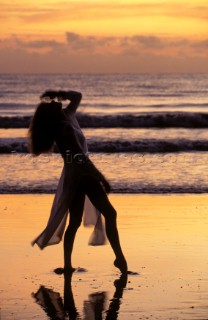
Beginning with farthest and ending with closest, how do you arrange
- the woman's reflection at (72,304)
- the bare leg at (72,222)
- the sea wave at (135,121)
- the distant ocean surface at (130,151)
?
the sea wave at (135,121)
the distant ocean surface at (130,151)
the bare leg at (72,222)
the woman's reflection at (72,304)

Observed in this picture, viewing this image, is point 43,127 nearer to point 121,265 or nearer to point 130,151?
point 121,265

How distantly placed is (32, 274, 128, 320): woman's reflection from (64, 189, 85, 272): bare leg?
613mm

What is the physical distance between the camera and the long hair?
8250mm

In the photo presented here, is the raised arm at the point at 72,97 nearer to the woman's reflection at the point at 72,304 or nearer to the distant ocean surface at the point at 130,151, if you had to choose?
the woman's reflection at the point at 72,304

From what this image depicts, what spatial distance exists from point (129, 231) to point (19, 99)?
53.6 meters

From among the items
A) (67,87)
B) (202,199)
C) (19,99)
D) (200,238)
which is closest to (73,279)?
(200,238)

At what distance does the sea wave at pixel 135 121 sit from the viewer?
127ft

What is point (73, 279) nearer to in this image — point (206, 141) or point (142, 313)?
point (142, 313)

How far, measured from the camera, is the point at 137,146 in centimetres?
2783

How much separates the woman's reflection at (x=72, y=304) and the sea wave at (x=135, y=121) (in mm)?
30756

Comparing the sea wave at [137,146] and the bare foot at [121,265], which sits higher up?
the bare foot at [121,265]

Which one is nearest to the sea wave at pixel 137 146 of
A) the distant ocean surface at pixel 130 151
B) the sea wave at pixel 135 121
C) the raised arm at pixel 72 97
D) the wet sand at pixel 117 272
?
the distant ocean surface at pixel 130 151

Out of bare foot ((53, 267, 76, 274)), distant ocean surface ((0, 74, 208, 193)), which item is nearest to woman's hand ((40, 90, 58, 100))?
bare foot ((53, 267, 76, 274))

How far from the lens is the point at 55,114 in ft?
27.1
